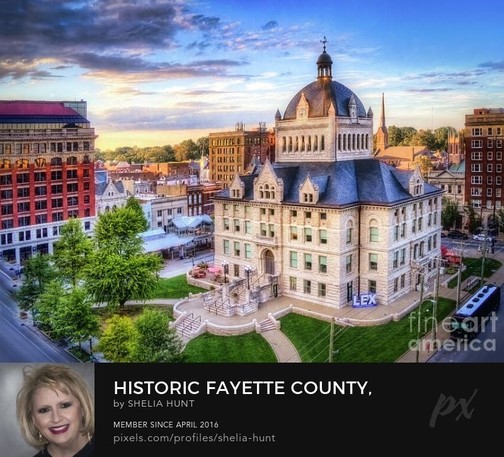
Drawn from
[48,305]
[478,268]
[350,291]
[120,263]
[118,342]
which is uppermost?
[120,263]

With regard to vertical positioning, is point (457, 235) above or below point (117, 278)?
above

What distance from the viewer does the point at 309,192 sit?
13844 millimetres

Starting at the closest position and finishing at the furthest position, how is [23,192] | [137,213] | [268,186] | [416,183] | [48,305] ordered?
[48,305] → [23,192] → [137,213] → [268,186] → [416,183]

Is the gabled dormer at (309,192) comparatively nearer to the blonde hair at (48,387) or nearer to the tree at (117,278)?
the tree at (117,278)

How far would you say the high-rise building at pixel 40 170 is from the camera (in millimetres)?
11727

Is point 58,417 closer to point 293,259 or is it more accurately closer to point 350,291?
point 293,259

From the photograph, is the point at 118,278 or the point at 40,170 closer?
the point at 40,170

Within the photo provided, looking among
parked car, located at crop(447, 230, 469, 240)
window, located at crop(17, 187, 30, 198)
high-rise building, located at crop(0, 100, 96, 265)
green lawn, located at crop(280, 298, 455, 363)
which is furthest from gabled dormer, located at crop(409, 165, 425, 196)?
window, located at crop(17, 187, 30, 198)

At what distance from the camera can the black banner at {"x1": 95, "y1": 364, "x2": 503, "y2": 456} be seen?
33.3 ft

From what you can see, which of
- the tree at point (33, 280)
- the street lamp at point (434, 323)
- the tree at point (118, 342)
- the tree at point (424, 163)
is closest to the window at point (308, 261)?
the street lamp at point (434, 323)

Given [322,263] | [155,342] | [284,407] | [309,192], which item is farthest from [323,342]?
[309,192]

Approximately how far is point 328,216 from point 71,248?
585 cm

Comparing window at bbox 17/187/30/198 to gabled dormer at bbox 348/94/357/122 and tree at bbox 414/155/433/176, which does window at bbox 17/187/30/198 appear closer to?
gabled dormer at bbox 348/94/357/122

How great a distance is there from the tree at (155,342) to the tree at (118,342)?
0.41ft
